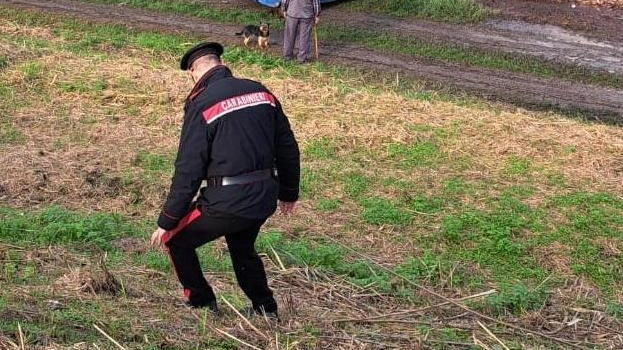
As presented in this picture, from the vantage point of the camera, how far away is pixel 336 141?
9.91 m

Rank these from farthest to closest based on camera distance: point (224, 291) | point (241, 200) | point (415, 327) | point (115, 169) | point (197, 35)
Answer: point (197, 35), point (115, 169), point (224, 291), point (415, 327), point (241, 200)

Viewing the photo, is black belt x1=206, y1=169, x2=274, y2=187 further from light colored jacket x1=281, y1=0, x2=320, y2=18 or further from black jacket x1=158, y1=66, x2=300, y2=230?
light colored jacket x1=281, y1=0, x2=320, y2=18

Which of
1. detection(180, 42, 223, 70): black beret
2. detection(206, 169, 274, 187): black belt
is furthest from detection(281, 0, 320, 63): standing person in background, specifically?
detection(206, 169, 274, 187): black belt

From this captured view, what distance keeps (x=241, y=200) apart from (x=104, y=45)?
10.1m

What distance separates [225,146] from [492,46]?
36.4ft

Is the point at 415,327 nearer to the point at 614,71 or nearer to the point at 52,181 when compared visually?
the point at 52,181

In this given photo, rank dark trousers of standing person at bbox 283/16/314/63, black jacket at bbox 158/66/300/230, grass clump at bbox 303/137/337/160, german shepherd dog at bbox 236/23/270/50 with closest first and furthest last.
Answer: black jacket at bbox 158/66/300/230 < grass clump at bbox 303/137/337/160 < dark trousers of standing person at bbox 283/16/314/63 < german shepherd dog at bbox 236/23/270/50

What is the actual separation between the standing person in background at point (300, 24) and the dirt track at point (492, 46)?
0.60 metres

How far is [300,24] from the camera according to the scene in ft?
45.6

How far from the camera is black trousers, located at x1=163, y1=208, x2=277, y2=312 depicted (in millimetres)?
4945

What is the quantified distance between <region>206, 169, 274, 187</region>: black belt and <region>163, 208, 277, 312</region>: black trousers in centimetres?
17

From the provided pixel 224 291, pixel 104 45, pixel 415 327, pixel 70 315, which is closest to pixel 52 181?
pixel 224 291

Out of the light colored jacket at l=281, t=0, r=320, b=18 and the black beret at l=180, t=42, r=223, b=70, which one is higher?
the black beret at l=180, t=42, r=223, b=70

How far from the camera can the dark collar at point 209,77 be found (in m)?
4.93
